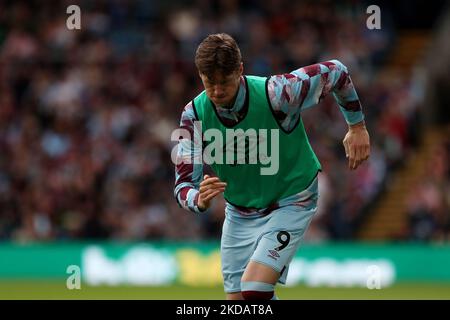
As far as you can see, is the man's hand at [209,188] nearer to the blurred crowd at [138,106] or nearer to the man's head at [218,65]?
the man's head at [218,65]

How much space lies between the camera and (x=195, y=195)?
779 cm

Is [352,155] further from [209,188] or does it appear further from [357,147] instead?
[209,188]

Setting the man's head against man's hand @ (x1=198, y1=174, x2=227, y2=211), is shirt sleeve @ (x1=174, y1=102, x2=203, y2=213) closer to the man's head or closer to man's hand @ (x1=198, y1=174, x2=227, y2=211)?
the man's head

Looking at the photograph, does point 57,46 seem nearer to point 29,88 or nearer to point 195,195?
point 29,88

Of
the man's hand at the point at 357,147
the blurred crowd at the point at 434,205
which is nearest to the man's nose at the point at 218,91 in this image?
the man's hand at the point at 357,147

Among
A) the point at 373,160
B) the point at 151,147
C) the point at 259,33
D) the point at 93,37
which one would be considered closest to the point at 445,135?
the point at 373,160

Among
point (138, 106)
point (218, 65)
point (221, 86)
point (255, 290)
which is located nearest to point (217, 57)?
point (218, 65)

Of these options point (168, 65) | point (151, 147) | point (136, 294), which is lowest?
point (136, 294)

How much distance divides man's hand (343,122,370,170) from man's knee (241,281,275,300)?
1.10 meters

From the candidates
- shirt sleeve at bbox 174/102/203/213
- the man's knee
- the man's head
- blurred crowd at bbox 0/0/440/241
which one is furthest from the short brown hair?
blurred crowd at bbox 0/0/440/241

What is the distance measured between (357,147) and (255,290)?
1278mm

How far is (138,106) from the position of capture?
21078 millimetres

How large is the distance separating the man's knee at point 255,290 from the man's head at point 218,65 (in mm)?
1228

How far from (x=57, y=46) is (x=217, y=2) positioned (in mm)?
3333
